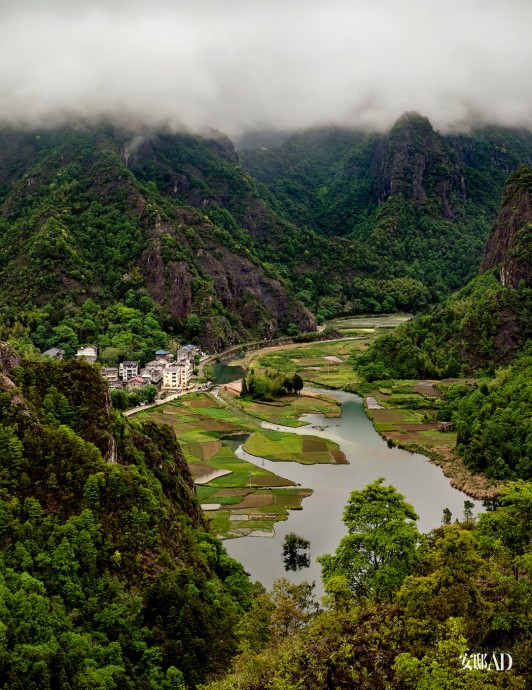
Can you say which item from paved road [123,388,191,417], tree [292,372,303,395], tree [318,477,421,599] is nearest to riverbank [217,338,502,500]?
tree [292,372,303,395]

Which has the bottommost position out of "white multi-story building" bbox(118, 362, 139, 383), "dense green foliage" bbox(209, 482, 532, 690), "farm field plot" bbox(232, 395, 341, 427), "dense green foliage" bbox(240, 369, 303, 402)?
"dense green foliage" bbox(209, 482, 532, 690)

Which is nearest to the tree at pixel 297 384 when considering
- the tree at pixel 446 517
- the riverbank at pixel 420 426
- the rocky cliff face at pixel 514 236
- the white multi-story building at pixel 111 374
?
the riverbank at pixel 420 426

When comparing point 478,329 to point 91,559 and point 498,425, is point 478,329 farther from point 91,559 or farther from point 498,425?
point 91,559

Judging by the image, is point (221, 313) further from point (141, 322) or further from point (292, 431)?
point (292, 431)

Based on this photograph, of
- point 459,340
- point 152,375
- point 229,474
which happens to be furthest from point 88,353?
point 459,340

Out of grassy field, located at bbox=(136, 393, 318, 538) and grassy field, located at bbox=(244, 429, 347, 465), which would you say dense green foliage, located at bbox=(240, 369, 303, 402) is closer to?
grassy field, located at bbox=(136, 393, 318, 538)

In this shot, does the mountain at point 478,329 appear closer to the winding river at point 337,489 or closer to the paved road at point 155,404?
the winding river at point 337,489

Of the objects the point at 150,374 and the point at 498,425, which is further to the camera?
the point at 150,374
